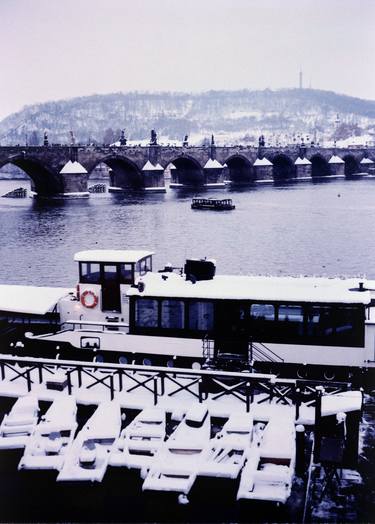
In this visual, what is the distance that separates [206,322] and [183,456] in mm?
5728

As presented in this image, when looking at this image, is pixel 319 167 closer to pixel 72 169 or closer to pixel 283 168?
pixel 283 168

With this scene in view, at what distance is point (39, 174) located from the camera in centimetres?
8638

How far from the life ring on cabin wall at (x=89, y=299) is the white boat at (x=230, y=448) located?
7484 mm

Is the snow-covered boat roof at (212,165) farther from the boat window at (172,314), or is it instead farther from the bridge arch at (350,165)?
the boat window at (172,314)

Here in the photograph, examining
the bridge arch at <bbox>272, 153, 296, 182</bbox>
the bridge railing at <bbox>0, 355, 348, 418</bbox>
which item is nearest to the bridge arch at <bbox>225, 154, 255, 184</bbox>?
the bridge arch at <bbox>272, 153, 296, 182</bbox>

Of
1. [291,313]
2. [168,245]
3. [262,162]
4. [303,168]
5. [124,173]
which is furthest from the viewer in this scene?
[303,168]

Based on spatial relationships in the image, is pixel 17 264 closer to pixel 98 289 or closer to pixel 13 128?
pixel 98 289

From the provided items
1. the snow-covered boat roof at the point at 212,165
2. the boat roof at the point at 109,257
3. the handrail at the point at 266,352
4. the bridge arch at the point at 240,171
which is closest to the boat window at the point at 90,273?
the boat roof at the point at 109,257

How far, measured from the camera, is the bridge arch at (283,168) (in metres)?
120

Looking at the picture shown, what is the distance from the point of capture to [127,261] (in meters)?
19.8

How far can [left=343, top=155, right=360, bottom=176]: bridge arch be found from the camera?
133375 mm

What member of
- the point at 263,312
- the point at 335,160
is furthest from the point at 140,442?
the point at 335,160

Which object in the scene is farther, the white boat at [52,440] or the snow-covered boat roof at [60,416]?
the snow-covered boat roof at [60,416]

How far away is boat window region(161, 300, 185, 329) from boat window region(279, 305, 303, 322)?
272cm
